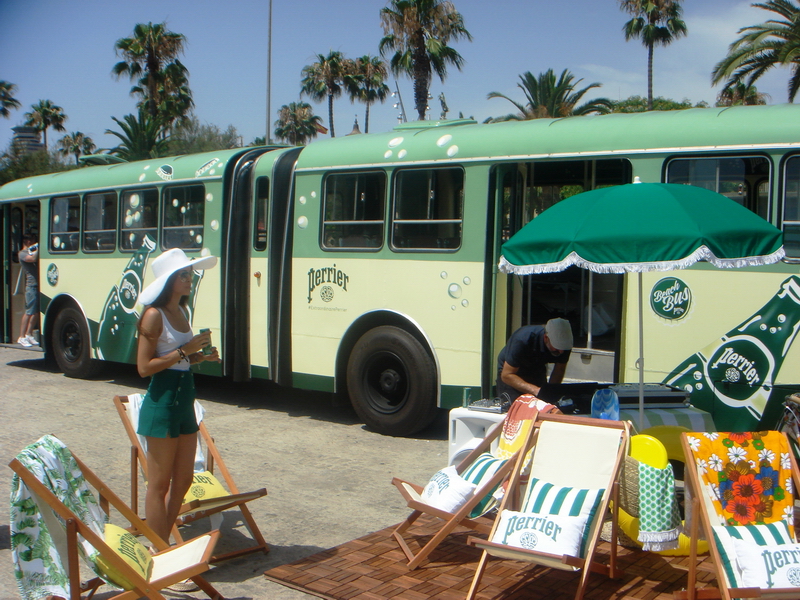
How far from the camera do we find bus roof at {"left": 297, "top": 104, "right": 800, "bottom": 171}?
5629 millimetres

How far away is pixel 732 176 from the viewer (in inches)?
224

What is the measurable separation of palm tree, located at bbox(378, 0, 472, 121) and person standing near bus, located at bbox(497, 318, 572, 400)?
23.1 m

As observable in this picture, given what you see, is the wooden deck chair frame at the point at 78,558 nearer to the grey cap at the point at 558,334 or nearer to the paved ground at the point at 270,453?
the paved ground at the point at 270,453

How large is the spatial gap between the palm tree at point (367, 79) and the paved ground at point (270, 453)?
35.5 m

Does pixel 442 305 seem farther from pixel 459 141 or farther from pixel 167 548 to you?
pixel 167 548

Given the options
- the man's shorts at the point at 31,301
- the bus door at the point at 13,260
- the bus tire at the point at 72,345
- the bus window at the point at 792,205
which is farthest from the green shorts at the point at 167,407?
the bus door at the point at 13,260

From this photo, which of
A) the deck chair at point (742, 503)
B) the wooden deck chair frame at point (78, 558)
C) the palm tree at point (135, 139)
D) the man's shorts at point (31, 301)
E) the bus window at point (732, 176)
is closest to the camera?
the wooden deck chair frame at point (78, 558)

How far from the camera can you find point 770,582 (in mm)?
3465

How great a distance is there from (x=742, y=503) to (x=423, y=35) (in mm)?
26425

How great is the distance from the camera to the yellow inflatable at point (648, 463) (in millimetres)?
4312

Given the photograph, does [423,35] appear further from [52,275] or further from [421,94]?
[52,275]

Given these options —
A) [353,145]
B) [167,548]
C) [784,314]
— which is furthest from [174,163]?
[784,314]

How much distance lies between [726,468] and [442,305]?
11.4ft

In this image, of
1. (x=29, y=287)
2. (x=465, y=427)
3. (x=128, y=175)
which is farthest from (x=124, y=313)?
(x=465, y=427)
